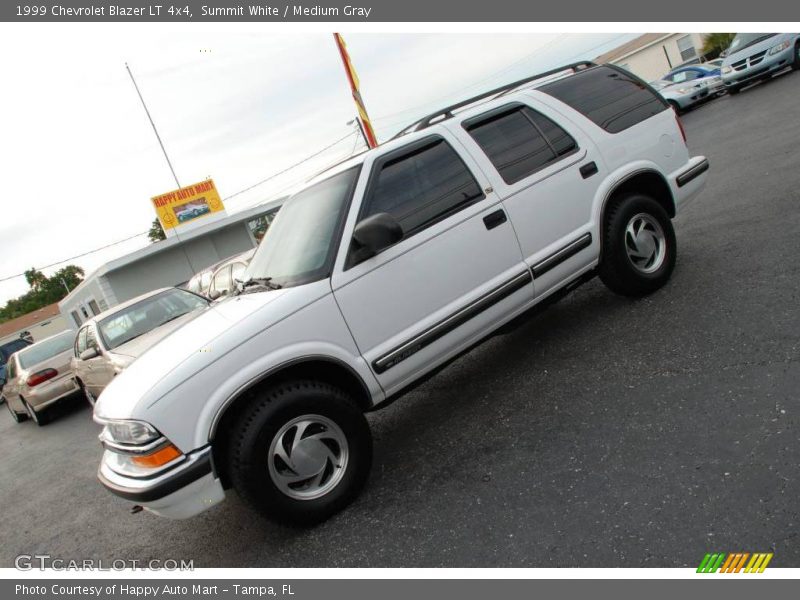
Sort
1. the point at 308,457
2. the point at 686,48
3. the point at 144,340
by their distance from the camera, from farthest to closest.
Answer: the point at 686,48 < the point at 144,340 < the point at 308,457

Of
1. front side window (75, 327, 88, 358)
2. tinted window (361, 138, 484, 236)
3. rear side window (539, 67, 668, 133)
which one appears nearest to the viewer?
tinted window (361, 138, 484, 236)

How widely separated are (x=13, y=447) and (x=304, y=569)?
9440 mm

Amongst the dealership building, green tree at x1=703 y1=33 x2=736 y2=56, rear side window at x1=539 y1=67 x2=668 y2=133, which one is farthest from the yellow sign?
green tree at x1=703 y1=33 x2=736 y2=56

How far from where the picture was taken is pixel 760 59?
701 inches

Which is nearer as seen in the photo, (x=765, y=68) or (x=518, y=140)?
(x=518, y=140)

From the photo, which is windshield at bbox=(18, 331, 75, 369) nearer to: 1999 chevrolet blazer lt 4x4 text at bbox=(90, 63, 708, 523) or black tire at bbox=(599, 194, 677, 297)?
1999 chevrolet blazer lt 4x4 text at bbox=(90, 63, 708, 523)

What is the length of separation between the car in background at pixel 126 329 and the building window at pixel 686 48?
45.3 m

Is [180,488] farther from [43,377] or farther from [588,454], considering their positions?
[43,377]

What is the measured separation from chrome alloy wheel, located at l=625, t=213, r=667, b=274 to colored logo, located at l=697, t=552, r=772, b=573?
286 centimetres

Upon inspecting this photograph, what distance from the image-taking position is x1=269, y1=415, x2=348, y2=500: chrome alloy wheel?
3213 millimetres

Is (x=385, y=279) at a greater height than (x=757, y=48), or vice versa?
(x=757, y=48)

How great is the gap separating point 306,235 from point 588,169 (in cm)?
225

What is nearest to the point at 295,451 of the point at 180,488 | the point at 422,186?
the point at 180,488

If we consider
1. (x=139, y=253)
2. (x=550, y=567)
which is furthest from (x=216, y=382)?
(x=139, y=253)
